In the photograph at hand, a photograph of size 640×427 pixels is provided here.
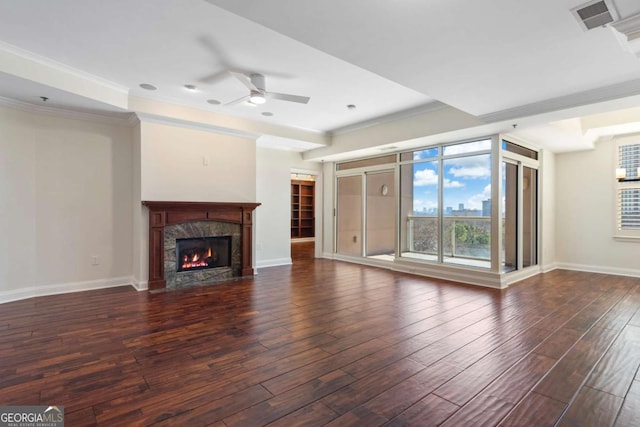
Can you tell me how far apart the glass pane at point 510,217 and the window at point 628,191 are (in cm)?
204

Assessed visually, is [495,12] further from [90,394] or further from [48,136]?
[48,136]

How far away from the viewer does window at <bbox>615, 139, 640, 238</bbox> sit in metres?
5.89

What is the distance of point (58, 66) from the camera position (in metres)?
3.64

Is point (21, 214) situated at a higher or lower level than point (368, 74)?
lower

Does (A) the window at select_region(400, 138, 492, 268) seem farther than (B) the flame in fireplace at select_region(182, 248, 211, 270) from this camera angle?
Yes

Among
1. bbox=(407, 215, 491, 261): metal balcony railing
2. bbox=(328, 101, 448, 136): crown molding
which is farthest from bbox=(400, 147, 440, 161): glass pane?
bbox=(407, 215, 491, 261): metal balcony railing

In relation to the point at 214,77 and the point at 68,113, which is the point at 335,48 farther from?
the point at 68,113

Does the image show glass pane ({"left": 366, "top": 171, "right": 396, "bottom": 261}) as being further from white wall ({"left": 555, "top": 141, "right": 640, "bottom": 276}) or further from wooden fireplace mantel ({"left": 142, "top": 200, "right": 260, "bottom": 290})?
white wall ({"left": 555, "top": 141, "right": 640, "bottom": 276})

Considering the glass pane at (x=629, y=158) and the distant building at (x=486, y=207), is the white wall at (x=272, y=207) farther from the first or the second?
the glass pane at (x=629, y=158)

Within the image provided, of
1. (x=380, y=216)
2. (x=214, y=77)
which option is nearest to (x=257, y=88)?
(x=214, y=77)

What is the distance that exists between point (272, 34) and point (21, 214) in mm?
4332

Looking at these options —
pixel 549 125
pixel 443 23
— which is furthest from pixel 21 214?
pixel 549 125

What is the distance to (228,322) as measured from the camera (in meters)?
3.41

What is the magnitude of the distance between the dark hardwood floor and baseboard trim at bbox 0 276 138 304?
23cm
